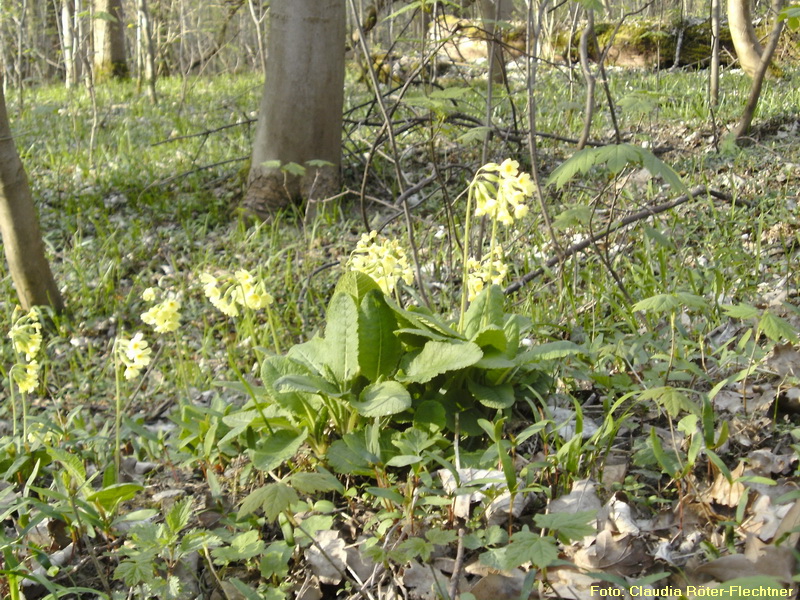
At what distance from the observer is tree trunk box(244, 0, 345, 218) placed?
198 inches

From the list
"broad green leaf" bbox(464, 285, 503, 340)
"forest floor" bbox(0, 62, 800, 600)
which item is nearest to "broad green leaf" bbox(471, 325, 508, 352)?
"forest floor" bbox(0, 62, 800, 600)

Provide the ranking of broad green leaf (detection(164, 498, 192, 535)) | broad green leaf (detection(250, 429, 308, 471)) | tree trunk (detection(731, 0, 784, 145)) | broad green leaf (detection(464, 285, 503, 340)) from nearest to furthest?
broad green leaf (detection(164, 498, 192, 535)), broad green leaf (detection(250, 429, 308, 471)), broad green leaf (detection(464, 285, 503, 340)), tree trunk (detection(731, 0, 784, 145))

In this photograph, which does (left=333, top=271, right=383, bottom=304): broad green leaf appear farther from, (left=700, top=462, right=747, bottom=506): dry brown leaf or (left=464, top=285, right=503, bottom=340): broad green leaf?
(left=700, top=462, right=747, bottom=506): dry brown leaf

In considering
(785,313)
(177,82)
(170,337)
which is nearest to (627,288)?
(785,313)

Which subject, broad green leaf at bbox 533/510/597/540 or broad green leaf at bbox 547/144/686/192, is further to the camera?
broad green leaf at bbox 547/144/686/192

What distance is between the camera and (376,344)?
2164mm

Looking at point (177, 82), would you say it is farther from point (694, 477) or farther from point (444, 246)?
point (694, 477)

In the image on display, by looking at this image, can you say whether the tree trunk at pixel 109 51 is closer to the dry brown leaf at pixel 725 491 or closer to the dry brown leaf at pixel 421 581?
the dry brown leaf at pixel 421 581

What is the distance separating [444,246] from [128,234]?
2.56 metres

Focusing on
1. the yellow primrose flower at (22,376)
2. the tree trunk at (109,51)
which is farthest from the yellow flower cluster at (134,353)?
the tree trunk at (109,51)

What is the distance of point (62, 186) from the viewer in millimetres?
6266

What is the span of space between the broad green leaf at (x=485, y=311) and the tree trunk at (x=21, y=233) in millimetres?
2989

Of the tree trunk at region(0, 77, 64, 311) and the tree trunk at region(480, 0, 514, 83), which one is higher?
the tree trunk at region(480, 0, 514, 83)

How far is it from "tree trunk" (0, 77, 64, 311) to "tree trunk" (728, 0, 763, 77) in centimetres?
595
